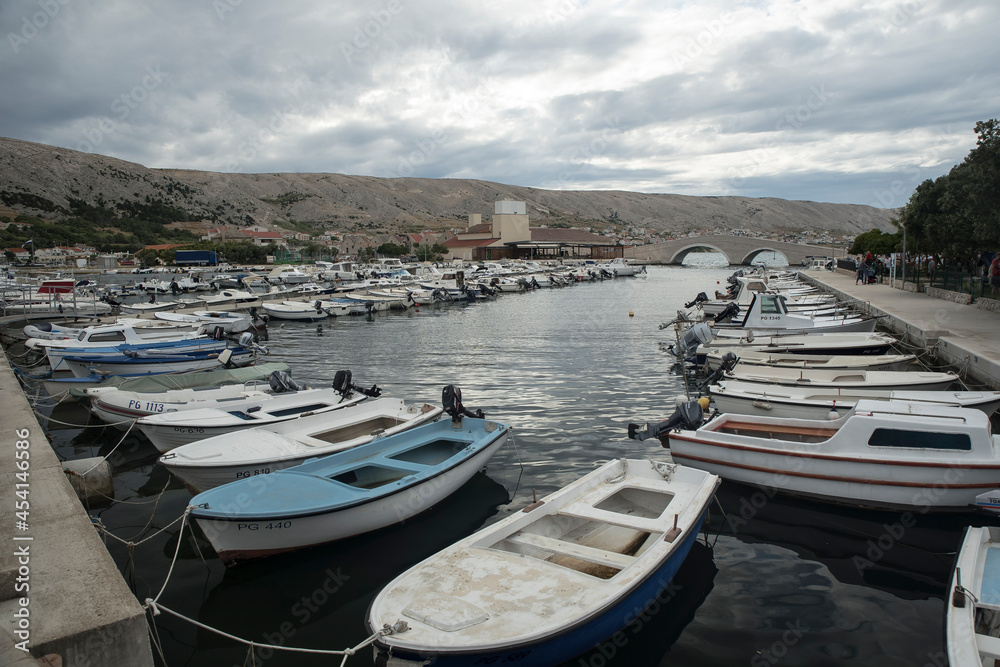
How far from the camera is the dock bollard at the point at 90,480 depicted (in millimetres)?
10016

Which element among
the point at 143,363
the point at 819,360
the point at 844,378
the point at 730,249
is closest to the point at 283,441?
the point at 143,363

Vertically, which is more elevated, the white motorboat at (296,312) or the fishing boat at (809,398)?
the white motorboat at (296,312)

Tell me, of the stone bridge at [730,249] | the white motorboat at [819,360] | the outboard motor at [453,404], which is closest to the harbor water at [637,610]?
the outboard motor at [453,404]

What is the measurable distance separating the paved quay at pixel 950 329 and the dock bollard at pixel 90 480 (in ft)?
57.8

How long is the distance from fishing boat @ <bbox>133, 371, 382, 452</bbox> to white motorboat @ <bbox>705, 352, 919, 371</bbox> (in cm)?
936

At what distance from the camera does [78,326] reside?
27.9m

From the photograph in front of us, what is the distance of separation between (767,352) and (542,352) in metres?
9.36

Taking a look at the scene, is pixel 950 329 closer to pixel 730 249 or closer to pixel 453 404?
pixel 453 404

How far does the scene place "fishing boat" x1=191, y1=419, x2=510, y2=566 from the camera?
7398 millimetres

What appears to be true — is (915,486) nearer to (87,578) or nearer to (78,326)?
(87,578)

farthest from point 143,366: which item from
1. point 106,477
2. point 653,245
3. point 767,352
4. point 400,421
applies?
point 653,245

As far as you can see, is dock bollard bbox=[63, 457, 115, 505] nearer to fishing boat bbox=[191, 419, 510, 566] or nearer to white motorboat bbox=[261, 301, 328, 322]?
fishing boat bbox=[191, 419, 510, 566]

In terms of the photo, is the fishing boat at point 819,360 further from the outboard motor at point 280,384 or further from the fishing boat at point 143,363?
the fishing boat at point 143,363

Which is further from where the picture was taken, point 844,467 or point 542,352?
point 542,352
